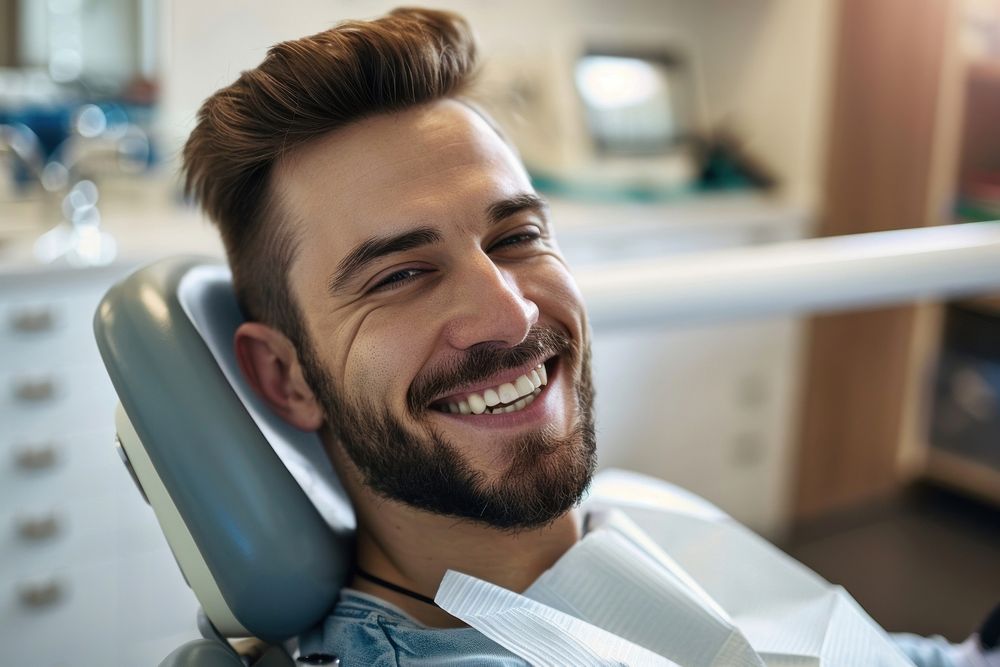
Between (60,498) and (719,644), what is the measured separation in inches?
67.4

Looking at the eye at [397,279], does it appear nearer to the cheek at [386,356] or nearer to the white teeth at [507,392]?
the cheek at [386,356]

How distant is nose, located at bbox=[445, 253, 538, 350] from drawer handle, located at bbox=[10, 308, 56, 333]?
4.81 ft

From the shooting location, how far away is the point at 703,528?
3.98 feet

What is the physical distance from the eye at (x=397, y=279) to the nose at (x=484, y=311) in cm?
4

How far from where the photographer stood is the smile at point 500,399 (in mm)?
959

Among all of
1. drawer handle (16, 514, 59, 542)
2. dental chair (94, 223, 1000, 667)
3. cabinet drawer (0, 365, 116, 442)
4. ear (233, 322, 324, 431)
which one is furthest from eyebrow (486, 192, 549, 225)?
drawer handle (16, 514, 59, 542)

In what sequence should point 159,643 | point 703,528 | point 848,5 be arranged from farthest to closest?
1. point 848,5
2. point 159,643
3. point 703,528

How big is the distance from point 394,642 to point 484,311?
309 millimetres

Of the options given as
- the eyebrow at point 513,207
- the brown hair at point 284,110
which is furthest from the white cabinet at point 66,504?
the eyebrow at point 513,207

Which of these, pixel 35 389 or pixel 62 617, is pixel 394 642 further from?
pixel 62 617

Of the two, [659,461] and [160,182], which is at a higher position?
[160,182]

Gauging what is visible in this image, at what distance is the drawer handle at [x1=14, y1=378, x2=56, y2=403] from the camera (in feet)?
7.02

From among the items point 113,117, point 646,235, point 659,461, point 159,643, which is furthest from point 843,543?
point 113,117

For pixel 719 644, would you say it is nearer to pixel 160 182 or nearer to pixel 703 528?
Result: pixel 703 528
